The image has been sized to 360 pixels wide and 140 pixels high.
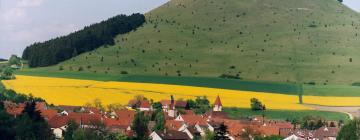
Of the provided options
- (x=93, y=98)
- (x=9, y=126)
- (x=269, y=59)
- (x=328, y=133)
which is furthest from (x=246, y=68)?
(x=9, y=126)

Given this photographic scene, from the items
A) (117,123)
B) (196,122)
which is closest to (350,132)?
(196,122)

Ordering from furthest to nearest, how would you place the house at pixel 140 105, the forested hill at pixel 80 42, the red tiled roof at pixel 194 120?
the forested hill at pixel 80 42 → the house at pixel 140 105 → the red tiled roof at pixel 194 120

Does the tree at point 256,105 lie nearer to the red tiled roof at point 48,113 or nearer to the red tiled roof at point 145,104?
the red tiled roof at point 145,104

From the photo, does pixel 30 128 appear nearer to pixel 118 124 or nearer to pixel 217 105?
pixel 118 124

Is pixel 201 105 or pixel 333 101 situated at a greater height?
pixel 333 101

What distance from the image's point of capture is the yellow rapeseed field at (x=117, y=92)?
10244cm

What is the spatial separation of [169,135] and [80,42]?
82410 mm

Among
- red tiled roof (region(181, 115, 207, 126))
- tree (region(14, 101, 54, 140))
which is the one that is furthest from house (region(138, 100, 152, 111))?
tree (region(14, 101, 54, 140))

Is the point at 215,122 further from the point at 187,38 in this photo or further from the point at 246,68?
the point at 187,38

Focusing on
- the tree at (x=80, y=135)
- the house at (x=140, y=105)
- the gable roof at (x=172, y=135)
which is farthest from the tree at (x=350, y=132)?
the house at (x=140, y=105)

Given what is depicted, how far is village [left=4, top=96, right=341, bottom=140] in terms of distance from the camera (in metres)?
80.1

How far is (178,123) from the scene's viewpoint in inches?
3634

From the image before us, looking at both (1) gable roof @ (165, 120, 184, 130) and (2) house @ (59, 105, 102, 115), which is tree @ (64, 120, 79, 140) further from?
(2) house @ (59, 105, 102, 115)

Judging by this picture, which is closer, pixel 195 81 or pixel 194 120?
pixel 194 120
